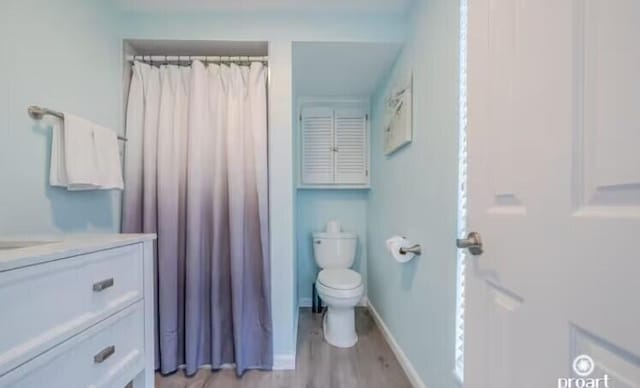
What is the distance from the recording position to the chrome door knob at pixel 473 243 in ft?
2.59

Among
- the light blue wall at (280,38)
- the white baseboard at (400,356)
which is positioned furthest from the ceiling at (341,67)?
the white baseboard at (400,356)

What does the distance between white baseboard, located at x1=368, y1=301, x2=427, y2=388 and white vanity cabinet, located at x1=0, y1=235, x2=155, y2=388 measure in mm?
1309

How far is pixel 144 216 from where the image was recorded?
181 cm

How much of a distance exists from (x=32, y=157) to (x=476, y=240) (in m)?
1.68

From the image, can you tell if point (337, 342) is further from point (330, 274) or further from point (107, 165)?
point (107, 165)

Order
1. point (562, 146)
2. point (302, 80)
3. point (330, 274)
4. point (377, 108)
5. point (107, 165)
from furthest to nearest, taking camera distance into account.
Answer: point (377, 108) < point (302, 80) < point (330, 274) < point (107, 165) < point (562, 146)

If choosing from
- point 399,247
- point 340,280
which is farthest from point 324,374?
point 399,247

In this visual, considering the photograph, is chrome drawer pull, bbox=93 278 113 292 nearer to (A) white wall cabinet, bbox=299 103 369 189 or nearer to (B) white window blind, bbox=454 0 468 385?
(B) white window blind, bbox=454 0 468 385

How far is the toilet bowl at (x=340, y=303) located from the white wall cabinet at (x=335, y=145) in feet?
3.35

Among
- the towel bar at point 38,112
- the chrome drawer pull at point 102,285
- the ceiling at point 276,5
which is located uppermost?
the ceiling at point 276,5

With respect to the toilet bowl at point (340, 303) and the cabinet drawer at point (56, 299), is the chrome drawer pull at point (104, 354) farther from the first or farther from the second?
the toilet bowl at point (340, 303)

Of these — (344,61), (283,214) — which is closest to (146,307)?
(283,214)

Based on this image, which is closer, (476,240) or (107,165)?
(476,240)

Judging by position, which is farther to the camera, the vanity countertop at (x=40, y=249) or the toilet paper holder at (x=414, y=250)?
the toilet paper holder at (x=414, y=250)
